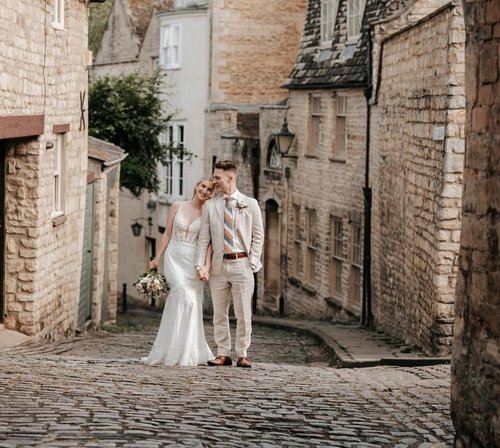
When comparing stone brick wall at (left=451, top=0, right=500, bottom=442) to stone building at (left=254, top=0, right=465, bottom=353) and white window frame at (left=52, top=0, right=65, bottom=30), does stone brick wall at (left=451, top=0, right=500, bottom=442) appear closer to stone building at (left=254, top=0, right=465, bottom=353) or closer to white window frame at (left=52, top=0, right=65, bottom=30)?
stone building at (left=254, top=0, right=465, bottom=353)

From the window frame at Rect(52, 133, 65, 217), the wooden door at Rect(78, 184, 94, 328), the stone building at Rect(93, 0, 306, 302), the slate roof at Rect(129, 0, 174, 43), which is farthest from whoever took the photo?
the slate roof at Rect(129, 0, 174, 43)

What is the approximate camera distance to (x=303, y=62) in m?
29.7

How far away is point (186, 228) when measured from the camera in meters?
13.8

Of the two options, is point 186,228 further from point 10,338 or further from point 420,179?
point 420,179

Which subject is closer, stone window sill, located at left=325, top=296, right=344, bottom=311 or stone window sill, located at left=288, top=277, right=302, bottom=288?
stone window sill, located at left=325, top=296, right=344, bottom=311

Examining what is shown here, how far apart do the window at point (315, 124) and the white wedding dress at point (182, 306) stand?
47.5ft

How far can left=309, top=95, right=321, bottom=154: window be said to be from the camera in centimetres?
2817

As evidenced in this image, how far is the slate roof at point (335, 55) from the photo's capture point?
2522 cm

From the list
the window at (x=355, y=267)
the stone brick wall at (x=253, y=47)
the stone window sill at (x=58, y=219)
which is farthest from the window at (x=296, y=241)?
the stone window sill at (x=58, y=219)

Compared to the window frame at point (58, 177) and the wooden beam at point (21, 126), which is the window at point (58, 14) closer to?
the window frame at point (58, 177)

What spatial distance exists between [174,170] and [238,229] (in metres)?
25.5

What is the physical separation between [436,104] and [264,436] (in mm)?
7858

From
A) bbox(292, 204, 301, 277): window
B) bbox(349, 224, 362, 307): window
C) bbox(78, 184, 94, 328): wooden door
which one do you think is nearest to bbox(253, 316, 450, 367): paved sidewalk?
bbox(349, 224, 362, 307): window

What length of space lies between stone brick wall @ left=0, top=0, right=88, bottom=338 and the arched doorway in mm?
12760
